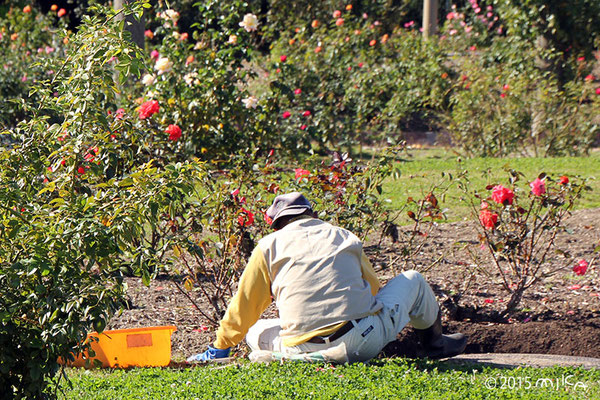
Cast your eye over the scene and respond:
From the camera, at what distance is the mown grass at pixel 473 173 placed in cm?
799

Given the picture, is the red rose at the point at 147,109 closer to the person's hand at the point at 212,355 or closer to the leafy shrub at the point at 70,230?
the person's hand at the point at 212,355

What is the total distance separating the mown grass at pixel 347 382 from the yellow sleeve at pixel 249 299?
0.61 ft

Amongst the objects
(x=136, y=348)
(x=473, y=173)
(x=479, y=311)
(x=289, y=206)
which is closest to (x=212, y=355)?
(x=136, y=348)

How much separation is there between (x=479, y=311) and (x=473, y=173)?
4279mm

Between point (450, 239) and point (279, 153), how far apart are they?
3170 millimetres

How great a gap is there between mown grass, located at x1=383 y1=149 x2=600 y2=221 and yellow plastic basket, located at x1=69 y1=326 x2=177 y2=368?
384cm

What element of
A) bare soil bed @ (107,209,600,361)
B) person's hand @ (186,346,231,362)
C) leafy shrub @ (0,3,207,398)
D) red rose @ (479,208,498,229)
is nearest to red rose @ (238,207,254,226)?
bare soil bed @ (107,209,600,361)

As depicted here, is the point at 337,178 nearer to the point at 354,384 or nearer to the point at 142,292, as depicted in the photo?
the point at 142,292

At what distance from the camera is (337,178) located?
5250 mm

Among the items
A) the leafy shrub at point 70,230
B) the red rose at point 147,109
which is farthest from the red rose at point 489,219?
the red rose at point 147,109

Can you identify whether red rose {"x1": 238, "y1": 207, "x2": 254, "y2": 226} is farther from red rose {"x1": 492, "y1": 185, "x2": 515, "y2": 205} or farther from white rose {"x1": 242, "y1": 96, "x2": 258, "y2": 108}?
white rose {"x1": 242, "y1": 96, "x2": 258, "y2": 108}

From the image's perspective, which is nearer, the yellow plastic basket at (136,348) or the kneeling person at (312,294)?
the kneeling person at (312,294)

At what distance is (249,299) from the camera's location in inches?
155

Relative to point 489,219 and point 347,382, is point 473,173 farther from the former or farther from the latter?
point 347,382
